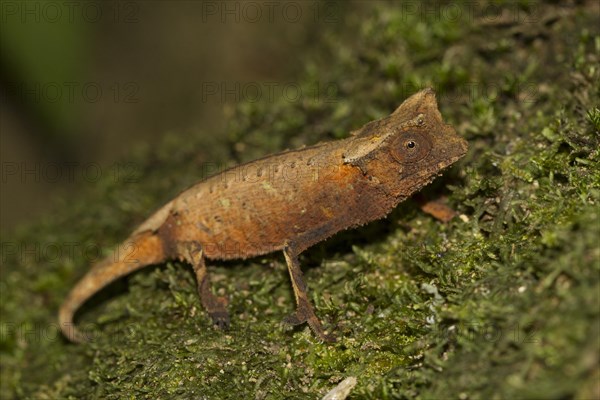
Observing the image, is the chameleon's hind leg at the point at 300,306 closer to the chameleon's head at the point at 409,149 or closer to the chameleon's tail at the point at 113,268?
the chameleon's head at the point at 409,149

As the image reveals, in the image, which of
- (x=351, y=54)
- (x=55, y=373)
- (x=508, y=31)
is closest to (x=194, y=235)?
(x=55, y=373)

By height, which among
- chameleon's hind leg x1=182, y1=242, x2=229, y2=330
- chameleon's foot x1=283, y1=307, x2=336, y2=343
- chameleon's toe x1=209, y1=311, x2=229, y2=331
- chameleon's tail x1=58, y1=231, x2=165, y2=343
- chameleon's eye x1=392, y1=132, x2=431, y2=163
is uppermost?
chameleon's tail x1=58, y1=231, x2=165, y2=343

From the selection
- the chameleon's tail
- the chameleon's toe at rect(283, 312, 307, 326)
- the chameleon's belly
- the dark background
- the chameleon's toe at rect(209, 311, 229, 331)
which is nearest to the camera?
the chameleon's toe at rect(283, 312, 307, 326)

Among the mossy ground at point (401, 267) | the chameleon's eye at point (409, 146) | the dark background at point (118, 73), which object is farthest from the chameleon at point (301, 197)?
the dark background at point (118, 73)

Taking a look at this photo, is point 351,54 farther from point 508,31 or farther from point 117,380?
point 117,380

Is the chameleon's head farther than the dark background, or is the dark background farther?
the dark background

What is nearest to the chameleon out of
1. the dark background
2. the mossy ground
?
the mossy ground

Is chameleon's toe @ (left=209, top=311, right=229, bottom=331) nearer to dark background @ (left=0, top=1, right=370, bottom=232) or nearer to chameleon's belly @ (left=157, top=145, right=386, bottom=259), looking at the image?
chameleon's belly @ (left=157, top=145, right=386, bottom=259)
